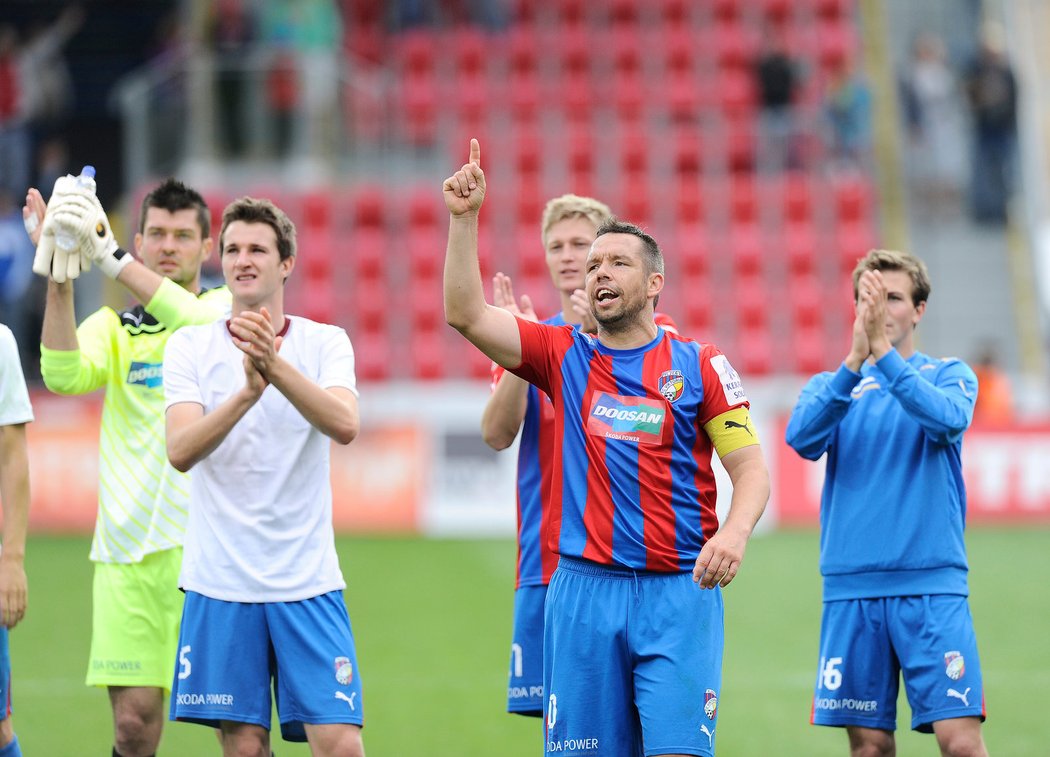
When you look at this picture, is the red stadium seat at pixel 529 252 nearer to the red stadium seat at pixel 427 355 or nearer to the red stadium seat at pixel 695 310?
the red stadium seat at pixel 427 355

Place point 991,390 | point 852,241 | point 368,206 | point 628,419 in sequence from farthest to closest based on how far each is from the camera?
point 852,241, point 368,206, point 991,390, point 628,419

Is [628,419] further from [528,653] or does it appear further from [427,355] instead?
[427,355]

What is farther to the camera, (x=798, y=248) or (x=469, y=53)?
(x=469, y=53)

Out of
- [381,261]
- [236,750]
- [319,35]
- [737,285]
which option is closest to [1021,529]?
[737,285]

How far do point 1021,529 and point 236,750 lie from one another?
1352cm

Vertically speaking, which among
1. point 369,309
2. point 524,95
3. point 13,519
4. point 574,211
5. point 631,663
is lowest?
point 631,663

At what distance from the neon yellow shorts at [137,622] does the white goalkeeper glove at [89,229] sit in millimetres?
1218

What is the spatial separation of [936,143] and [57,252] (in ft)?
60.1

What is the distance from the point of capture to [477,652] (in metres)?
10.6

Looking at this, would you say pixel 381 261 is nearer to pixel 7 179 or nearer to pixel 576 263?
pixel 7 179

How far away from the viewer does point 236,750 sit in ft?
17.8

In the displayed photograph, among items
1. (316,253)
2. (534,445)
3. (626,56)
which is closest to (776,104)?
(626,56)

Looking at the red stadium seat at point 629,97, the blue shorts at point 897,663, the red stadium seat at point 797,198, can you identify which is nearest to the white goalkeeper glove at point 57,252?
the blue shorts at point 897,663

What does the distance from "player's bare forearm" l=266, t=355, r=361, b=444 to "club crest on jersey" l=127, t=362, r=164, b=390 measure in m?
1.28
